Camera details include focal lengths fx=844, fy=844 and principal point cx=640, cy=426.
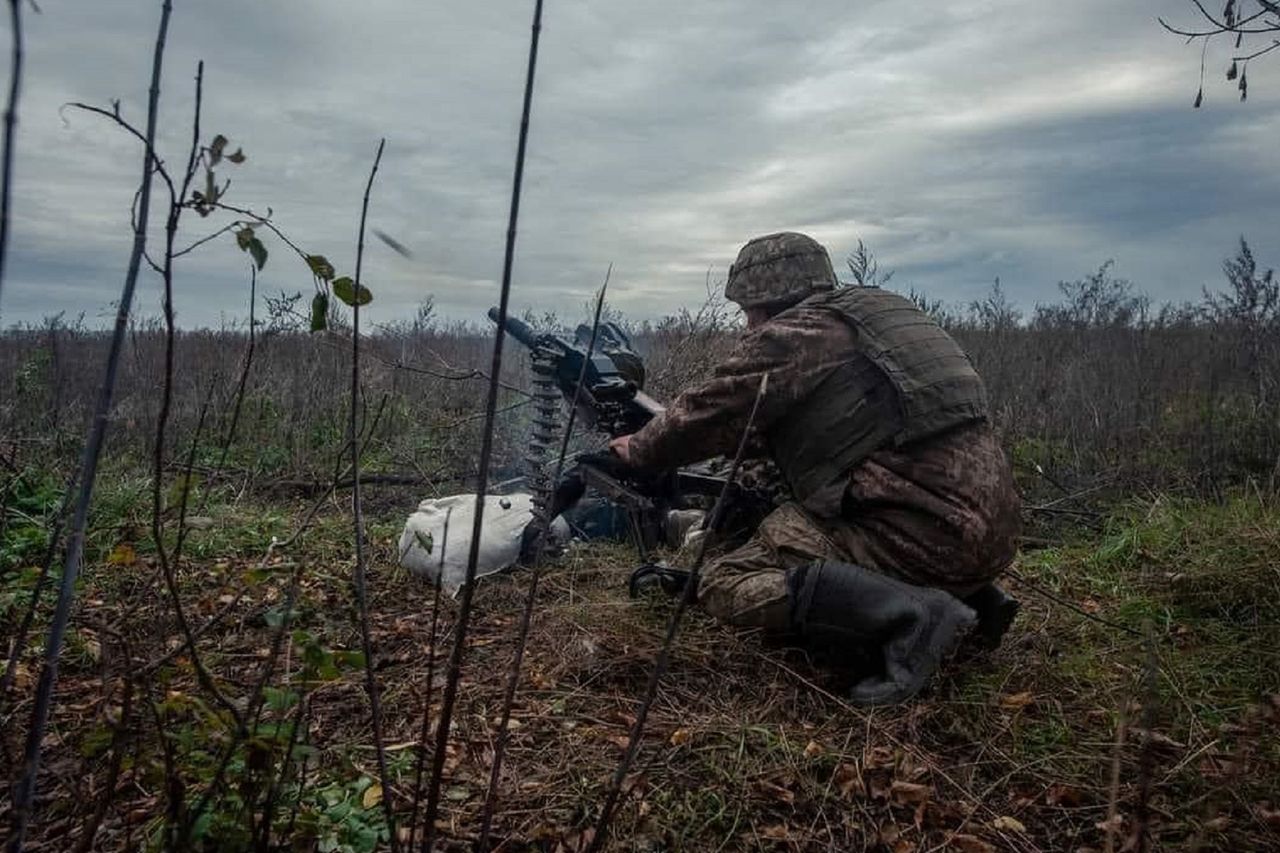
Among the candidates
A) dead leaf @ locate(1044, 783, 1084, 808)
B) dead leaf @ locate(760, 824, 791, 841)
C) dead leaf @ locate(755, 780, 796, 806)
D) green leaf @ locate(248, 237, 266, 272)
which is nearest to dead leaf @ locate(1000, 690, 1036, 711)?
dead leaf @ locate(1044, 783, 1084, 808)

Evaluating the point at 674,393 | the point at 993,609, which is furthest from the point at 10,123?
the point at 674,393

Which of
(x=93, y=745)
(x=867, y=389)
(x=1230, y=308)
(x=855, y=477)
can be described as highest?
(x=1230, y=308)

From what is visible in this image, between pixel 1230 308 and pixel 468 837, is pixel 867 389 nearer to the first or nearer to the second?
pixel 468 837

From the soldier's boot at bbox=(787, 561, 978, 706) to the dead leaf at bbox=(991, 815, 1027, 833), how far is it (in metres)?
0.62

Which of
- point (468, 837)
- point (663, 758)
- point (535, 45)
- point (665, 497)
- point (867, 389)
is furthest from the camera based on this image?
point (665, 497)

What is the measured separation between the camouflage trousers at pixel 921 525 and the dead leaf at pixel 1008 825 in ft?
3.21

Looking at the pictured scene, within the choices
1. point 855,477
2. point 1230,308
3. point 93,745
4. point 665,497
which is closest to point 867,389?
point 855,477

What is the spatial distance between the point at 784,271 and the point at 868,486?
3.27ft

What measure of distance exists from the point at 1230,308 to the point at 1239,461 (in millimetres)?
2634

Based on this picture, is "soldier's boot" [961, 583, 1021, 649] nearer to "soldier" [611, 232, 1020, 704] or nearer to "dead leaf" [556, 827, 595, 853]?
"soldier" [611, 232, 1020, 704]

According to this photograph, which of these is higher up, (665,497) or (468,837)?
(665,497)

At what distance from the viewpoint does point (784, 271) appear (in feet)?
11.8

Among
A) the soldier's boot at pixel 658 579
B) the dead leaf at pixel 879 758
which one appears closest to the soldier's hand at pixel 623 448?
the soldier's boot at pixel 658 579

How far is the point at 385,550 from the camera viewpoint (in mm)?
4902
